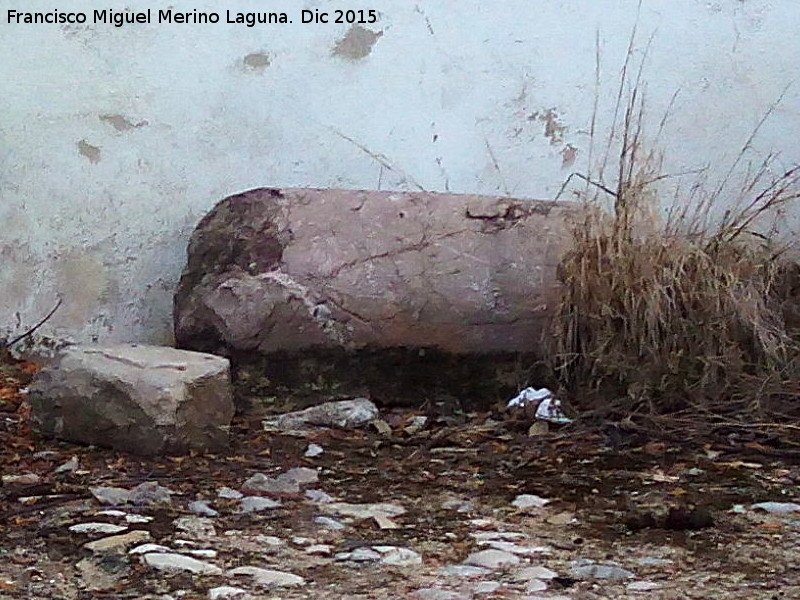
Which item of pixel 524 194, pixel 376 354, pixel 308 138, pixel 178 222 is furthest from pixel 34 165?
pixel 524 194

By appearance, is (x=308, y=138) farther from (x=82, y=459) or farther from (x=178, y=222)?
(x=82, y=459)

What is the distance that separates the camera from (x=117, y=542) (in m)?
1.82

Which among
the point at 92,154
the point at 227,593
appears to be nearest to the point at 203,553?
the point at 227,593

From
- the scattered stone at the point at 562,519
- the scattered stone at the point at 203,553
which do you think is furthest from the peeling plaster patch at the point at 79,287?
the scattered stone at the point at 562,519

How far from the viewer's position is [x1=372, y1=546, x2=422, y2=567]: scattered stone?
1.77 m

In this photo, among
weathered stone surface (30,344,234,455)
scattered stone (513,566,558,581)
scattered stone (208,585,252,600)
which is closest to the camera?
scattered stone (208,585,252,600)

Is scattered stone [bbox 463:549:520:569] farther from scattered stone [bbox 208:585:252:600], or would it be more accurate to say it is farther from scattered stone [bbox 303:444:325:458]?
scattered stone [bbox 303:444:325:458]

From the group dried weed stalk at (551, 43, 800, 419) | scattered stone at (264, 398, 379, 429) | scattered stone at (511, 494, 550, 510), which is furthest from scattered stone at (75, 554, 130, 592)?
dried weed stalk at (551, 43, 800, 419)

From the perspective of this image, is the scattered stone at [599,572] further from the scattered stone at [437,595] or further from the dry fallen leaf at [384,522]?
the dry fallen leaf at [384,522]

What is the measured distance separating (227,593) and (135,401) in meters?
0.87

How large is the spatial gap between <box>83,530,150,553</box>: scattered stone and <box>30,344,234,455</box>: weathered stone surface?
539 millimetres

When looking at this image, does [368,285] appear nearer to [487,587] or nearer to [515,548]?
[515,548]

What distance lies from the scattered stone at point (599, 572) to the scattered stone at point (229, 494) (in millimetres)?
674

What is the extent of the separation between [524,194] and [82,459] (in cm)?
145
